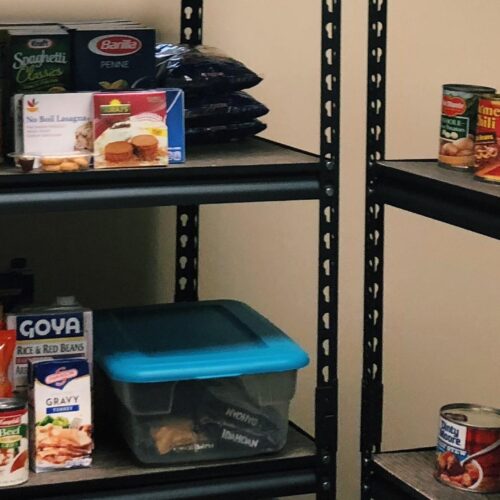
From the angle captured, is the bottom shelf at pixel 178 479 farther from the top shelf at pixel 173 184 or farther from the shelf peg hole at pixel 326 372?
the top shelf at pixel 173 184

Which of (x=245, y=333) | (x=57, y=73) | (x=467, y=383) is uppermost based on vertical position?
(x=57, y=73)

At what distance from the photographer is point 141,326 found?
6.56 ft

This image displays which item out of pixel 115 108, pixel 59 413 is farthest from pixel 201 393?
pixel 115 108

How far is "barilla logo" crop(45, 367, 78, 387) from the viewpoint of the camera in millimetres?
1715

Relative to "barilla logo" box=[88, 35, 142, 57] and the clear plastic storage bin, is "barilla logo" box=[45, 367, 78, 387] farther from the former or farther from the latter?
"barilla logo" box=[88, 35, 142, 57]

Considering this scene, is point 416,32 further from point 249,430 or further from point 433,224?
point 249,430

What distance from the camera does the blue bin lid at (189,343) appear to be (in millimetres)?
1774

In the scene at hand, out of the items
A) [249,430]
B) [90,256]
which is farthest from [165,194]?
[90,256]

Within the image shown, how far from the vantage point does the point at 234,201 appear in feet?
5.75

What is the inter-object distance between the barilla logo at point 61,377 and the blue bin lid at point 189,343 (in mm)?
74

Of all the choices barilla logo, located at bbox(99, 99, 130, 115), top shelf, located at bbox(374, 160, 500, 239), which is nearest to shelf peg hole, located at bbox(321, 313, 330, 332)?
top shelf, located at bbox(374, 160, 500, 239)

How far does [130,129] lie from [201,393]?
1.47ft

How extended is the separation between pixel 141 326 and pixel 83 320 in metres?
0.22

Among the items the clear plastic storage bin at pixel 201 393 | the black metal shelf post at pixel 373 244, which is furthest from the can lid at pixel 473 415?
the clear plastic storage bin at pixel 201 393
